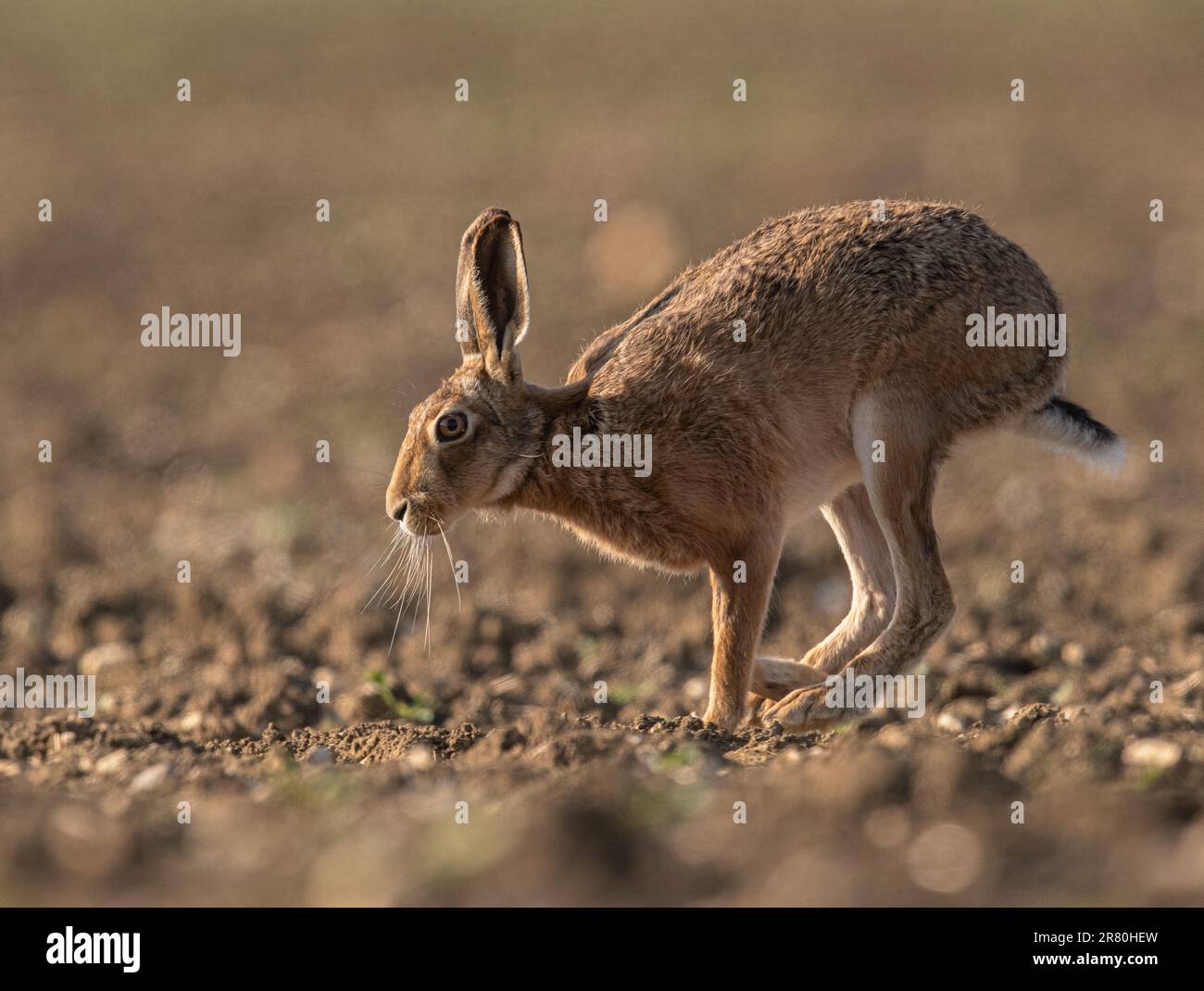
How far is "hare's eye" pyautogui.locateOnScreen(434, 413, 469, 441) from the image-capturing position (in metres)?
7.73

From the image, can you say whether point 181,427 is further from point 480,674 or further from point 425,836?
point 425,836

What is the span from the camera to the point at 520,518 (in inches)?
498

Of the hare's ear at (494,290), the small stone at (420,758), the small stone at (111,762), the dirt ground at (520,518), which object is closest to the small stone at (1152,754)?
the dirt ground at (520,518)

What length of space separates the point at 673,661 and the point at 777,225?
103 inches

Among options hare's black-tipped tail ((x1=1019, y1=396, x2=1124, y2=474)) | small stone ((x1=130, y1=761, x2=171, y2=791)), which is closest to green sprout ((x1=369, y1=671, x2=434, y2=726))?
small stone ((x1=130, y1=761, x2=171, y2=791))

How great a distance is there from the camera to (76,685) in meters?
9.34

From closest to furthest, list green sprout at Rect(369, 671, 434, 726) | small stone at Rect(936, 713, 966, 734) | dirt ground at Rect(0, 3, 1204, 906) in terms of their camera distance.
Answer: dirt ground at Rect(0, 3, 1204, 906)
small stone at Rect(936, 713, 966, 734)
green sprout at Rect(369, 671, 434, 726)

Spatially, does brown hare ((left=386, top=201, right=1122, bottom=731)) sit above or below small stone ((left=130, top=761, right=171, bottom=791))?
above

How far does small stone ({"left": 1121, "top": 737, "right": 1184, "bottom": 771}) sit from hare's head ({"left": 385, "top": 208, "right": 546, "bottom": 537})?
3088mm

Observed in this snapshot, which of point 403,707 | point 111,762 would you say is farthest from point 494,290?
point 111,762

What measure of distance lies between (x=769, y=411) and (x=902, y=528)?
2.61ft

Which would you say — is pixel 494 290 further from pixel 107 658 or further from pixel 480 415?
pixel 107 658

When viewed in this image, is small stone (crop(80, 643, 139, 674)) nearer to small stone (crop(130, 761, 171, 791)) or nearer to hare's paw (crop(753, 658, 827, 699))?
small stone (crop(130, 761, 171, 791))

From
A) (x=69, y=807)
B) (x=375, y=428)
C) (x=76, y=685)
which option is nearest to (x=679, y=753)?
(x=69, y=807)
